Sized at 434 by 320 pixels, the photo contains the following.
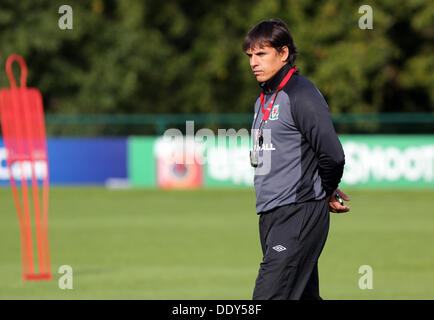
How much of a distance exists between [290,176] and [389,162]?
1839 centimetres

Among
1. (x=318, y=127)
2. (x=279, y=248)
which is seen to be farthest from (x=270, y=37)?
(x=279, y=248)

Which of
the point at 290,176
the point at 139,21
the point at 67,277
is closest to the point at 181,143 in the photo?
the point at 139,21

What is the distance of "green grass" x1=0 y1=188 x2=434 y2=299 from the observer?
9531 millimetres

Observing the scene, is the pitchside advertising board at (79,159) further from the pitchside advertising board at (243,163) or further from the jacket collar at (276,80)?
the jacket collar at (276,80)

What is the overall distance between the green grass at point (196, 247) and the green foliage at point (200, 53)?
10213 millimetres

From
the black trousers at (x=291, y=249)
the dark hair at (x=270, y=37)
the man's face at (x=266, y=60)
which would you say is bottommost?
the black trousers at (x=291, y=249)

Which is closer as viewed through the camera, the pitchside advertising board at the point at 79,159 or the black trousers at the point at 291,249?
the black trousers at the point at 291,249

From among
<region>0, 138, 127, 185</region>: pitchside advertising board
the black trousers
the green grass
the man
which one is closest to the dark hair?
the man

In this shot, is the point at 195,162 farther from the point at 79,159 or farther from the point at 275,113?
the point at 275,113

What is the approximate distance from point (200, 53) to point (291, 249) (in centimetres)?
3112

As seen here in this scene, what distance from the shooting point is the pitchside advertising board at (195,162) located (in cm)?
2295

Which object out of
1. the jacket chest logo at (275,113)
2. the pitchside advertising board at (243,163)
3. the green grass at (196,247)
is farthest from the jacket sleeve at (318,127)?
the pitchside advertising board at (243,163)

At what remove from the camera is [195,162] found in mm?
23531

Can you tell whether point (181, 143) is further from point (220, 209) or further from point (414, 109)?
point (414, 109)
